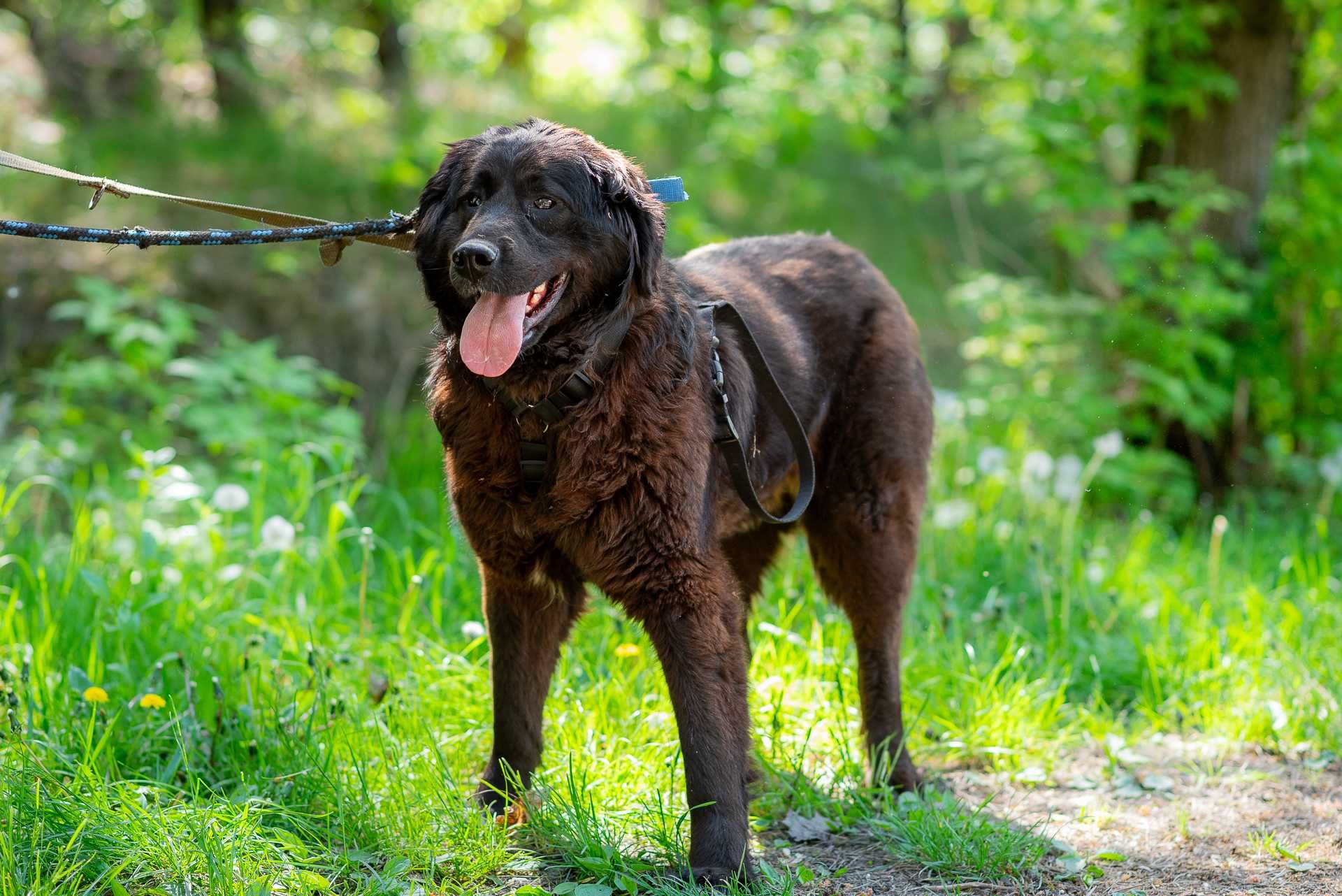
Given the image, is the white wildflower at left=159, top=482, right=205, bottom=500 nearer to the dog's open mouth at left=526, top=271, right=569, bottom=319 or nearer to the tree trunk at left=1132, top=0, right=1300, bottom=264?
the dog's open mouth at left=526, top=271, right=569, bottom=319

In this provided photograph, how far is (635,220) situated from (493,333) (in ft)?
1.55

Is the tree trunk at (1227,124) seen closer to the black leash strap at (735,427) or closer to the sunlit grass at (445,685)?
the sunlit grass at (445,685)

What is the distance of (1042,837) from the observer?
311 cm

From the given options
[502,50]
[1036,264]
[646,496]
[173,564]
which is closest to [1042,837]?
[646,496]

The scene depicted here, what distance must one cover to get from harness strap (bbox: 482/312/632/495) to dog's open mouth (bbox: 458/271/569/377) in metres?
0.15

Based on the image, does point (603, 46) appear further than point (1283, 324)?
Yes

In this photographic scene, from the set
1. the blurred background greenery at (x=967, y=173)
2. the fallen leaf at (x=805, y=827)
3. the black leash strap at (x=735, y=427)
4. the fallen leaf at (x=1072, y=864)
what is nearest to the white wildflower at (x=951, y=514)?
the blurred background greenery at (x=967, y=173)

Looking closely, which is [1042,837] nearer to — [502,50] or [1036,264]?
[1036,264]

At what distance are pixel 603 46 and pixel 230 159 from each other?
8789 millimetres

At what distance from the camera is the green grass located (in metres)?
2.89

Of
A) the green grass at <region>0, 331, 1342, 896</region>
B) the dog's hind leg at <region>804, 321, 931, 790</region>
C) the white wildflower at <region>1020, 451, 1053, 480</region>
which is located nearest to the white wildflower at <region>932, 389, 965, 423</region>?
the green grass at <region>0, 331, 1342, 896</region>

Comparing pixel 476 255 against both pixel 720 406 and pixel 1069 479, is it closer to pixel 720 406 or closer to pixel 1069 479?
pixel 720 406

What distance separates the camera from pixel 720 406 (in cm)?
312

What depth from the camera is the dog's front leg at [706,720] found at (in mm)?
2881
